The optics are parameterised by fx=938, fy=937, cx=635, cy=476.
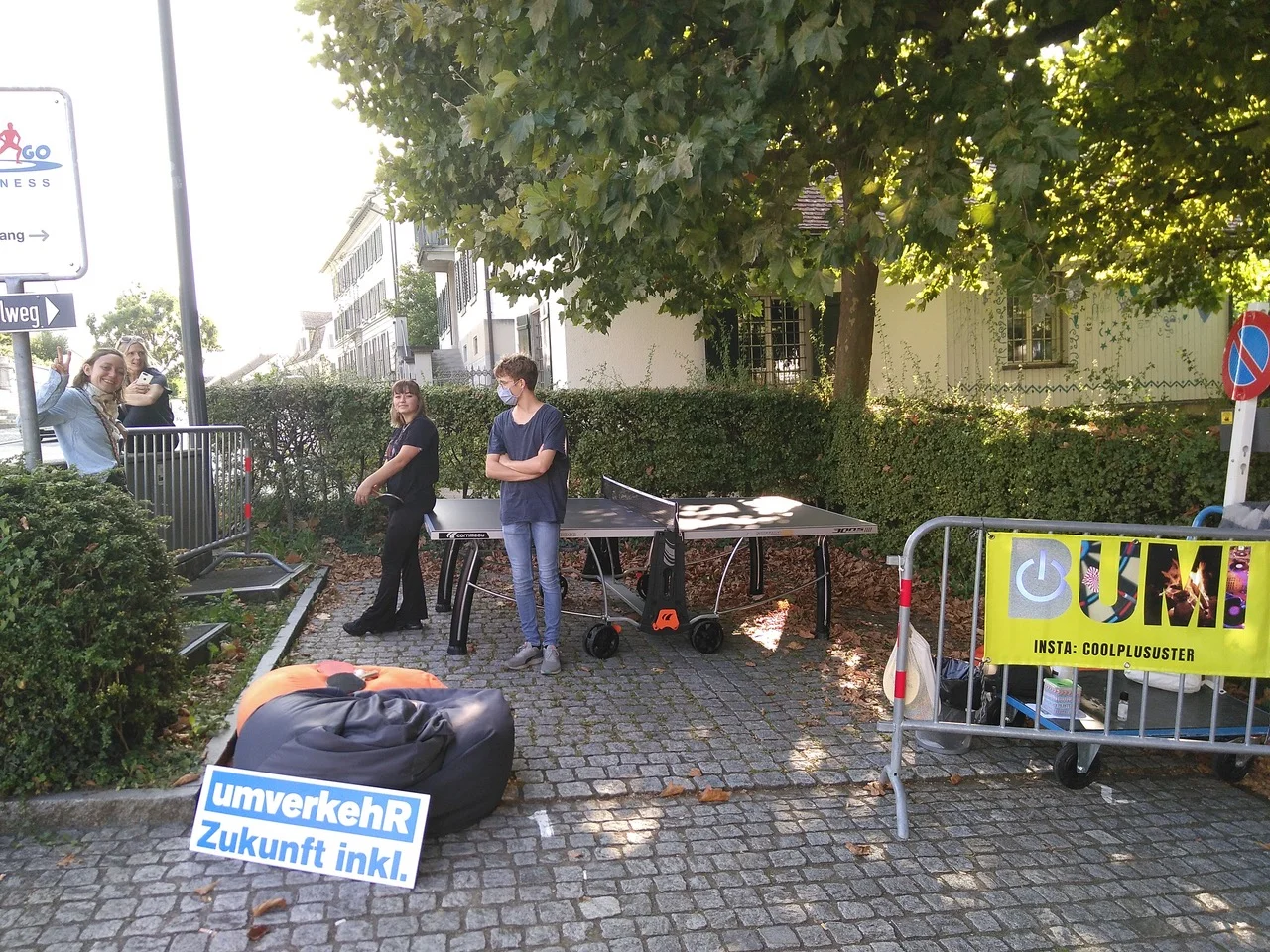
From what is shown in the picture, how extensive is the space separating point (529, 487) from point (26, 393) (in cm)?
279

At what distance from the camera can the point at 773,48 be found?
4922 millimetres

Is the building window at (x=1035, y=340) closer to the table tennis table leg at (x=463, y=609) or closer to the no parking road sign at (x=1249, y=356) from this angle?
the no parking road sign at (x=1249, y=356)

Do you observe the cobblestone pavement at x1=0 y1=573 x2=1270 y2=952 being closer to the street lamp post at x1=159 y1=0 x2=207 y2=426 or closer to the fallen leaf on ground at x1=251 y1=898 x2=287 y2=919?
the fallen leaf on ground at x1=251 y1=898 x2=287 y2=919

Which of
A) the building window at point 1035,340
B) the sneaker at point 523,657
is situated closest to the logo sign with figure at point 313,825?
the sneaker at point 523,657

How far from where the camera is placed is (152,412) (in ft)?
28.5

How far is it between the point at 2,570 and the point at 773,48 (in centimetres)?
438

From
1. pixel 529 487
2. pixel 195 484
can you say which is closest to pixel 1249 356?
pixel 529 487

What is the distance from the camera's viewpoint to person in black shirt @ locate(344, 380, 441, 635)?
22.5 ft

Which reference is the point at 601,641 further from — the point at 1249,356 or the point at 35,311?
the point at 1249,356

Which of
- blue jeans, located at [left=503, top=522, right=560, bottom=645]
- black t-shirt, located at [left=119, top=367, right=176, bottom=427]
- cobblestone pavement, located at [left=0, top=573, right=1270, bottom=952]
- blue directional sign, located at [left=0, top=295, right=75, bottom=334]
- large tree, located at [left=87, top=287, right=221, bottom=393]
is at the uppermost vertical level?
large tree, located at [left=87, top=287, right=221, bottom=393]

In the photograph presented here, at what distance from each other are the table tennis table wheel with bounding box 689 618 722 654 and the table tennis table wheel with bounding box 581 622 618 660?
1.97 ft

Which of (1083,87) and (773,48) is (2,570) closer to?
(773,48)

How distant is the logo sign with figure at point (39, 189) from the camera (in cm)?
449

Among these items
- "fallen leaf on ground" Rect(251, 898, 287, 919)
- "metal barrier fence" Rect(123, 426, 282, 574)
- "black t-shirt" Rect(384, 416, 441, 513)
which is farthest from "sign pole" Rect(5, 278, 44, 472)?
"black t-shirt" Rect(384, 416, 441, 513)
